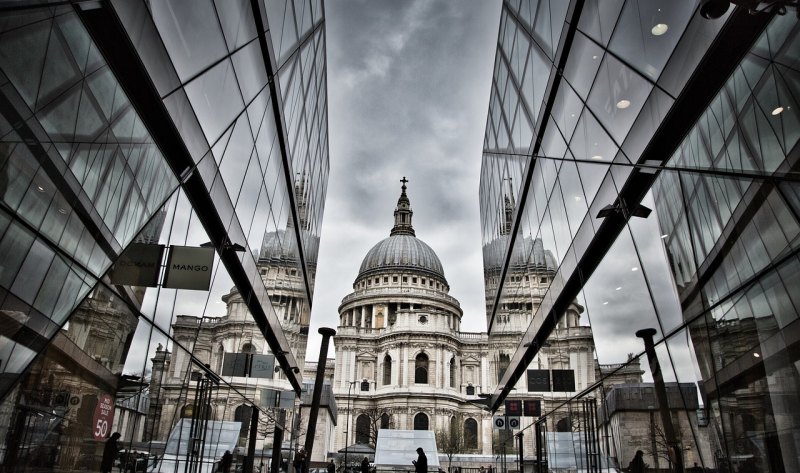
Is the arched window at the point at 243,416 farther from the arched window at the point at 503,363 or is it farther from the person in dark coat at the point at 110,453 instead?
the arched window at the point at 503,363

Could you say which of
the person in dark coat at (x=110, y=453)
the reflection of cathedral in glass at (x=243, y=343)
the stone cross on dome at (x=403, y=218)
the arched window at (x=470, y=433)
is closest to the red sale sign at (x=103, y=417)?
the person in dark coat at (x=110, y=453)

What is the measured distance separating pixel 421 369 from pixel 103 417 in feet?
280

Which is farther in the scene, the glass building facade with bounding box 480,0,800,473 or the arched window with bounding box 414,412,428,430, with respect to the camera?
the arched window with bounding box 414,412,428,430

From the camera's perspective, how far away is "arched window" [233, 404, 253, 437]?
15.7m

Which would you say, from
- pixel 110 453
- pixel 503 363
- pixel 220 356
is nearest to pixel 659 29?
pixel 110 453

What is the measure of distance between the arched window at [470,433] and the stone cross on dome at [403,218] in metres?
54.8

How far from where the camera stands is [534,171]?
16.7 metres

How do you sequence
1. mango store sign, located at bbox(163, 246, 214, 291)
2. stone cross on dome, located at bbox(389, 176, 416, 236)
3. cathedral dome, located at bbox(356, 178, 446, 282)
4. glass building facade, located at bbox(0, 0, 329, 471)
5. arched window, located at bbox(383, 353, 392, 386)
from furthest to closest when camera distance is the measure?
stone cross on dome, located at bbox(389, 176, 416, 236) → cathedral dome, located at bbox(356, 178, 446, 282) → arched window, located at bbox(383, 353, 392, 386) → mango store sign, located at bbox(163, 246, 214, 291) → glass building facade, located at bbox(0, 0, 329, 471)

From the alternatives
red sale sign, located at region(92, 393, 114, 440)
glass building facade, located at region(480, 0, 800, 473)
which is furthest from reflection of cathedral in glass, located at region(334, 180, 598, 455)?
red sale sign, located at region(92, 393, 114, 440)

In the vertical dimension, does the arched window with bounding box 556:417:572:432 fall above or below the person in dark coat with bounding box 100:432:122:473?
above

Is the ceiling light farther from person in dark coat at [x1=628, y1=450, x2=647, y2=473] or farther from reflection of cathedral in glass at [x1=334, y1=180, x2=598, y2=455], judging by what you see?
reflection of cathedral in glass at [x1=334, y1=180, x2=598, y2=455]

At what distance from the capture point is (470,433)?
87.4m

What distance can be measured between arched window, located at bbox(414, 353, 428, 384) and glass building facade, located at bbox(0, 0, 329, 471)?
246 ft

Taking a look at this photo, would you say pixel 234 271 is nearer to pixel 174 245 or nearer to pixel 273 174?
pixel 273 174
